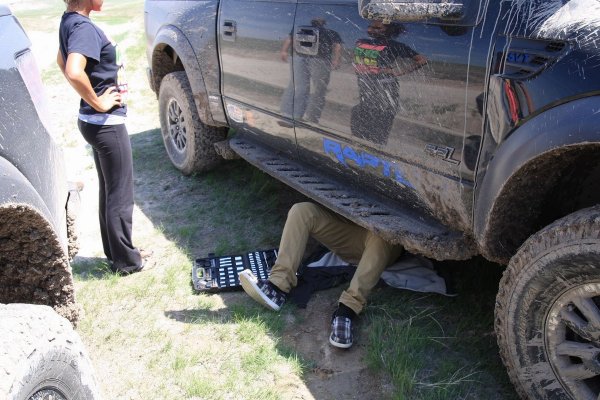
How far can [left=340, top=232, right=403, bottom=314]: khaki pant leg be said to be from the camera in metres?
3.19

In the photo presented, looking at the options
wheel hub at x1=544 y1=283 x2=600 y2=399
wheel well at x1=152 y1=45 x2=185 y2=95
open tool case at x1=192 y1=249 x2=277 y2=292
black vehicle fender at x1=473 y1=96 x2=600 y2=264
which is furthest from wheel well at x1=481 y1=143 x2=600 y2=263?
wheel well at x1=152 y1=45 x2=185 y2=95

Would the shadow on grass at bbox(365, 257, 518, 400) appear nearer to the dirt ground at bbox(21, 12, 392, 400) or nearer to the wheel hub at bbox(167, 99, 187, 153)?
the dirt ground at bbox(21, 12, 392, 400)

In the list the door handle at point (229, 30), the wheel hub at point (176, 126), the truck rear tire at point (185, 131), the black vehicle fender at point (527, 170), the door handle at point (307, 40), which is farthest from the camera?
the wheel hub at point (176, 126)

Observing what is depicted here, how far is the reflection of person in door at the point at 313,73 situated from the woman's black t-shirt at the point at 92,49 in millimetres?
930

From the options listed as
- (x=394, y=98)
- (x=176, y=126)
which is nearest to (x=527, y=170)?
(x=394, y=98)

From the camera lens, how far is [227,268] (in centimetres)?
370

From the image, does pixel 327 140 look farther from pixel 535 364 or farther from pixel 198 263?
pixel 535 364

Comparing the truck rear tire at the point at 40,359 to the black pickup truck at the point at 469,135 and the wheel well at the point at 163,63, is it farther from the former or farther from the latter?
the wheel well at the point at 163,63

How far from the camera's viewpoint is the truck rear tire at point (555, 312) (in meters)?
2.09

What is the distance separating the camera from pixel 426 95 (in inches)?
104

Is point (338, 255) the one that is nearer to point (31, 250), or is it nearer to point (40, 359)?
point (31, 250)

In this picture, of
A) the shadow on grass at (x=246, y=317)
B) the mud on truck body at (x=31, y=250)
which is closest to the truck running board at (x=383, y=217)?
the shadow on grass at (x=246, y=317)

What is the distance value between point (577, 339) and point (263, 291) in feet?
5.23

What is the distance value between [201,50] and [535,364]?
3035 millimetres
